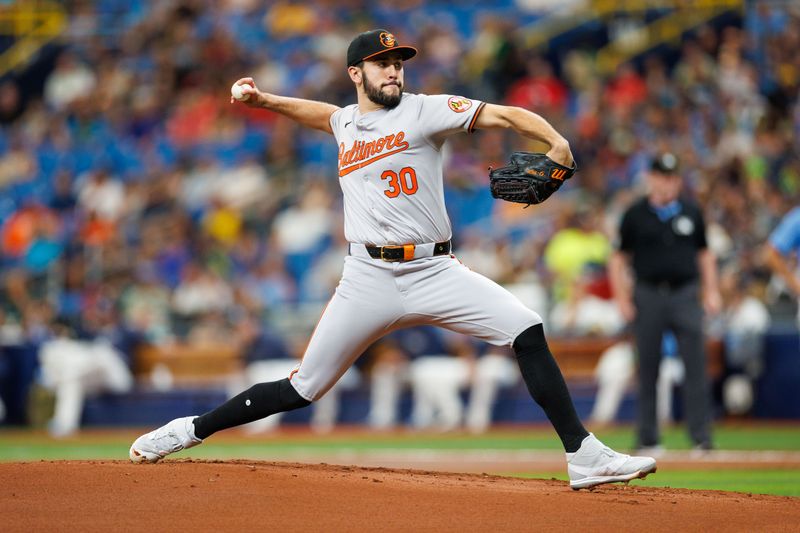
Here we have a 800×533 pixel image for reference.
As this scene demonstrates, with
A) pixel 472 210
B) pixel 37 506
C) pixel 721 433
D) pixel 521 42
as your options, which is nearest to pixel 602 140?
pixel 472 210

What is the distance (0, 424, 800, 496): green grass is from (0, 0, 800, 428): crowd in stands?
1.58 metres

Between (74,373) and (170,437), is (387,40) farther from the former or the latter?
(74,373)

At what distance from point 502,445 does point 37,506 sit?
734cm

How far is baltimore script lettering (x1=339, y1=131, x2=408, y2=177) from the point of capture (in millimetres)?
6297

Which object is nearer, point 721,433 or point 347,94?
point 721,433

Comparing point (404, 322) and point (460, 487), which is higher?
point (404, 322)

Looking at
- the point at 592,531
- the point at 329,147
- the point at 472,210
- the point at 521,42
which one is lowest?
the point at 592,531

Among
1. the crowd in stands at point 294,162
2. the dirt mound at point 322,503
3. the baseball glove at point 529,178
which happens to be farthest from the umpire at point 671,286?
the baseball glove at point 529,178

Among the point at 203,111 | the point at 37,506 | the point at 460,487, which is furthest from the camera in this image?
the point at 203,111

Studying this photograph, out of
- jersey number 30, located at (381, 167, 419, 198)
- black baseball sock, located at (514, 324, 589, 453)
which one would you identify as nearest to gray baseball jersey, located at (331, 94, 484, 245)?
jersey number 30, located at (381, 167, 419, 198)

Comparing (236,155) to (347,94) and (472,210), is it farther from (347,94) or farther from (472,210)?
(472,210)

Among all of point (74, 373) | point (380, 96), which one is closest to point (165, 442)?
point (380, 96)

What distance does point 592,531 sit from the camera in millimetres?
5391

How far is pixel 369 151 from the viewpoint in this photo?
6.37 metres
